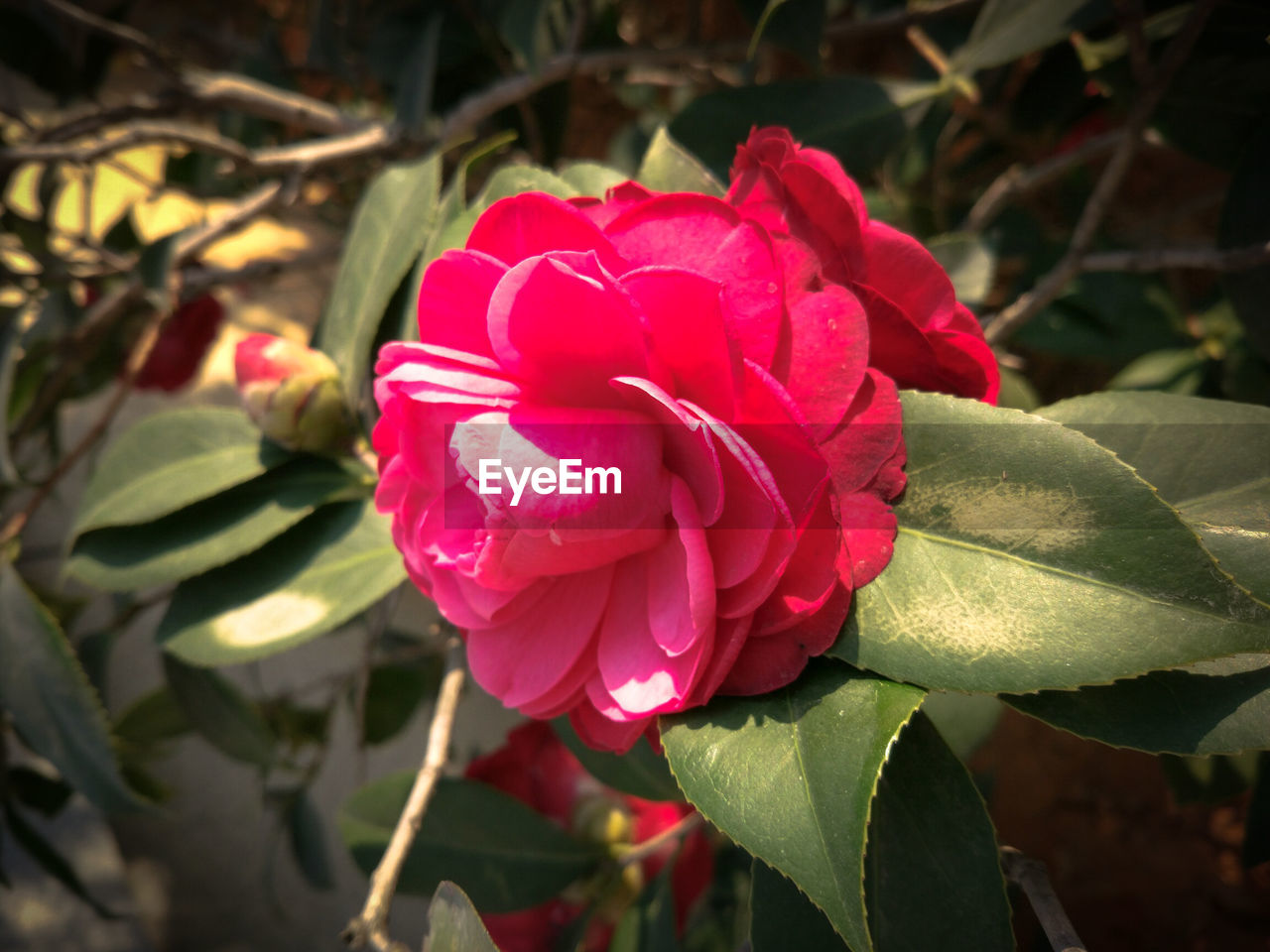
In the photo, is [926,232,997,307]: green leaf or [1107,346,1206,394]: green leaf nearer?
[926,232,997,307]: green leaf

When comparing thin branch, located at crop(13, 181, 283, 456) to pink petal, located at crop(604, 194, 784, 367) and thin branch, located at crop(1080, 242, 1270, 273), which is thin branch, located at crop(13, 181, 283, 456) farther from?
thin branch, located at crop(1080, 242, 1270, 273)

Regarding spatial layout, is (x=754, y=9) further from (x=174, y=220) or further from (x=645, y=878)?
(x=174, y=220)

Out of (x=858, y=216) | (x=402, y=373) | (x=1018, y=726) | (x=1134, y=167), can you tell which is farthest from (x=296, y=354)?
(x=1134, y=167)

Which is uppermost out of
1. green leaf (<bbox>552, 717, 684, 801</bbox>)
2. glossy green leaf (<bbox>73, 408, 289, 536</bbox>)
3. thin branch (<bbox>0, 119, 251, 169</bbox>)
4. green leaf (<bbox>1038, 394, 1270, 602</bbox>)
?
thin branch (<bbox>0, 119, 251, 169</bbox>)

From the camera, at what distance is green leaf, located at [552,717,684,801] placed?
1.80ft

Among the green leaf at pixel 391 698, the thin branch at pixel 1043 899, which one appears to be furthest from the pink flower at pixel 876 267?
the green leaf at pixel 391 698

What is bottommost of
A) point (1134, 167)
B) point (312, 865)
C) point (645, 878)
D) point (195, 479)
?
point (312, 865)

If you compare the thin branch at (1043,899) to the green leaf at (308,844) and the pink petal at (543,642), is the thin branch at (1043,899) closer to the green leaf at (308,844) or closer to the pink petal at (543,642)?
the pink petal at (543,642)

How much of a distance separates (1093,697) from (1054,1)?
0.45 metres

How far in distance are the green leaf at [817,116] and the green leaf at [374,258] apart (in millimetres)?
189

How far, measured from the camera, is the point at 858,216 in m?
0.31

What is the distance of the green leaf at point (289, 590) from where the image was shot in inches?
17.9

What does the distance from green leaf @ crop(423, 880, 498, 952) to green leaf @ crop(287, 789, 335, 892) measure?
63 centimetres

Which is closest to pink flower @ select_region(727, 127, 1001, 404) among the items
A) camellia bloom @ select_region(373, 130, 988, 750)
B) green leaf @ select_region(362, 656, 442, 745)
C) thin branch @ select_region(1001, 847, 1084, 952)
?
camellia bloom @ select_region(373, 130, 988, 750)
